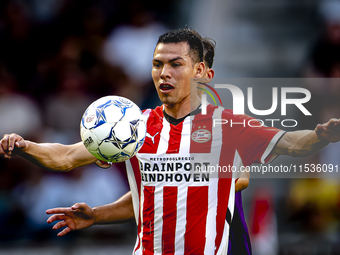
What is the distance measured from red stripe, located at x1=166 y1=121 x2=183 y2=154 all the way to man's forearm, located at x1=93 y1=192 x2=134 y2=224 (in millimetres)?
678

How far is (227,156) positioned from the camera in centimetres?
289

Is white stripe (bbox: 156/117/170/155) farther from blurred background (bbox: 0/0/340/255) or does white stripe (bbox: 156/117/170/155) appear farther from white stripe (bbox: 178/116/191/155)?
blurred background (bbox: 0/0/340/255)

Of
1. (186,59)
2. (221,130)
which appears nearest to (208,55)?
(186,59)

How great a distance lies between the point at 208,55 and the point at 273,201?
280cm

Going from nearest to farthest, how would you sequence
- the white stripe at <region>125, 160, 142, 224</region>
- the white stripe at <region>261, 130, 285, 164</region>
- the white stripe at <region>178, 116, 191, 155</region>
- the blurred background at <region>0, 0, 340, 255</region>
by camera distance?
the white stripe at <region>261, 130, 285, 164</region>, the white stripe at <region>178, 116, 191, 155</region>, the white stripe at <region>125, 160, 142, 224</region>, the blurred background at <region>0, 0, 340, 255</region>

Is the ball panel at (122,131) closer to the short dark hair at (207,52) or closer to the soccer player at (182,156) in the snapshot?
the soccer player at (182,156)

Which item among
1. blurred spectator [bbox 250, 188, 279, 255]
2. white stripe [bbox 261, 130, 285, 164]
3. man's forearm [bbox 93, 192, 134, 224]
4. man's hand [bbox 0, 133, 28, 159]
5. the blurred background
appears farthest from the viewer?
blurred spectator [bbox 250, 188, 279, 255]

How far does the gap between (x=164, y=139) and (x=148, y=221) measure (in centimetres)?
60

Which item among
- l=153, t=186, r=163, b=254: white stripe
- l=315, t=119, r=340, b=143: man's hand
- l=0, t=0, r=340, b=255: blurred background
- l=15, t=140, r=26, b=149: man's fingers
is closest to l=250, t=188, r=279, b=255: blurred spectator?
l=0, t=0, r=340, b=255: blurred background

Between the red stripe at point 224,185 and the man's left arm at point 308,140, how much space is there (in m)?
0.33

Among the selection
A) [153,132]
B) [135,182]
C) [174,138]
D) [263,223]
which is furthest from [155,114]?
[263,223]

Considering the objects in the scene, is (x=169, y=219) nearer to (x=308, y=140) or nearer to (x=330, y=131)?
(x=308, y=140)

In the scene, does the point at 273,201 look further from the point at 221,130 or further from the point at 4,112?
the point at 4,112

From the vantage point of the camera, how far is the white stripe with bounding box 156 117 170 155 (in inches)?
114
